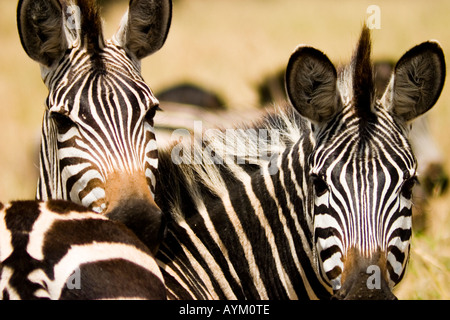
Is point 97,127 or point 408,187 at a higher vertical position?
point 97,127

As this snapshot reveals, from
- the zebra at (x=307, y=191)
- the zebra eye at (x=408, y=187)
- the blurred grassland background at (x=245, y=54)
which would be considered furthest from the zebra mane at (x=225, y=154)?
the blurred grassland background at (x=245, y=54)

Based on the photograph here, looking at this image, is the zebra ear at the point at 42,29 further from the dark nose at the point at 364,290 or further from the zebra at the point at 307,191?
the dark nose at the point at 364,290

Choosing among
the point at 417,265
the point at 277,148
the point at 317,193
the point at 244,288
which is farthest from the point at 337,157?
the point at 417,265

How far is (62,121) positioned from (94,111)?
→ 232 mm

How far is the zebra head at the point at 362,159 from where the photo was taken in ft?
11.4

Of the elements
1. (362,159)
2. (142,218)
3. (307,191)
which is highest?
(362,159)

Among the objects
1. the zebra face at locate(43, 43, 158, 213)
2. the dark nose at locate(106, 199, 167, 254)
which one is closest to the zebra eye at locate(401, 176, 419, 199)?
the dark nose at locate(106, 199, 167, 254)

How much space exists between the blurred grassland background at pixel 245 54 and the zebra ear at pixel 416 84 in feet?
8.84

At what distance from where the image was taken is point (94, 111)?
4113 millimetres

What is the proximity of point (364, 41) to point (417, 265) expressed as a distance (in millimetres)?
3664

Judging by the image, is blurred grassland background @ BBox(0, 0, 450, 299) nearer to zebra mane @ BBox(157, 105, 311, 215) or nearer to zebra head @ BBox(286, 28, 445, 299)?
zebra mane @ BBox(157, 105, 311, 215)

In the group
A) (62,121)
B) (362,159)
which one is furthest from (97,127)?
(362,159)

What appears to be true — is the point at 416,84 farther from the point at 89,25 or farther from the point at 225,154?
the point at 89,25
